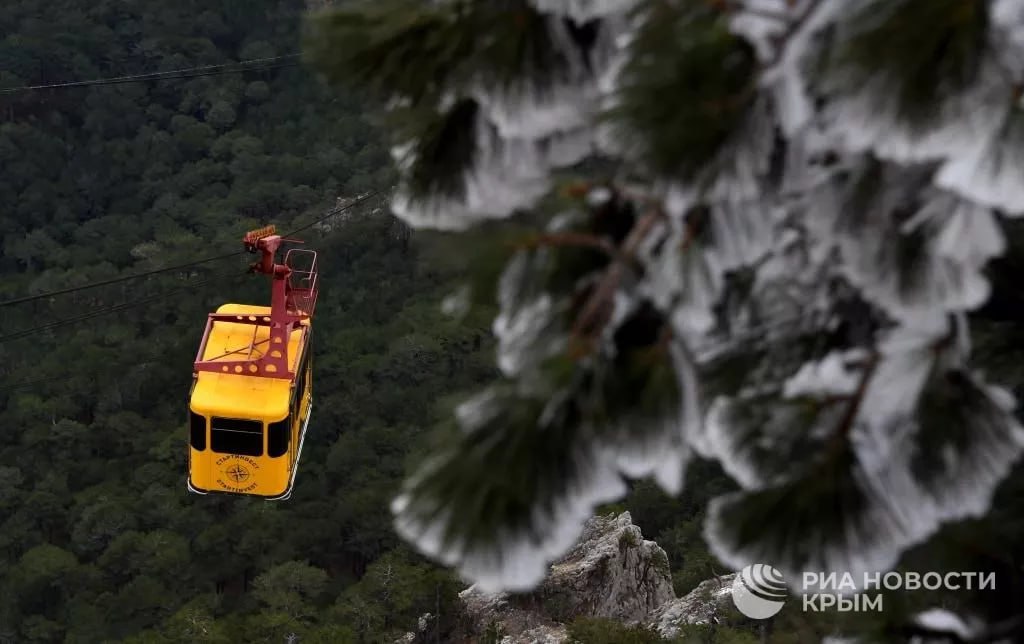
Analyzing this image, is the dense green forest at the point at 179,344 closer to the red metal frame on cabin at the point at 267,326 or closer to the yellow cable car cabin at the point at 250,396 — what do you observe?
the yellow cable car cabin at the point at 250,396

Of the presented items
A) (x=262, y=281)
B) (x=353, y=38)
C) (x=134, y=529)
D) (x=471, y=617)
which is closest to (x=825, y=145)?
(x=353, y=38)

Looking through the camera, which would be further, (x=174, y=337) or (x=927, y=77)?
(x=174, y=337)

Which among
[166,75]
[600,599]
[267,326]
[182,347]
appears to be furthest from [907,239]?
[182,347]

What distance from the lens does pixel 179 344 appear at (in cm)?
2586

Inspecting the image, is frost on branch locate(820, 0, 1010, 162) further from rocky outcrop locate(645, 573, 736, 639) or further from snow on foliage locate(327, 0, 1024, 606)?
rocky outcrop locate(645, 573, 736, 639)

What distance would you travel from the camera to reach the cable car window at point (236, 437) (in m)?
8.71

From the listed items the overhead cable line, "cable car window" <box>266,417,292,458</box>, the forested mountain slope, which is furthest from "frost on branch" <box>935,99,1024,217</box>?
the forested mountain slope

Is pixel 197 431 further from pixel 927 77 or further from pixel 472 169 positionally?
pixel 927 77

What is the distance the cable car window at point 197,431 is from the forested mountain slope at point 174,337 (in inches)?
167

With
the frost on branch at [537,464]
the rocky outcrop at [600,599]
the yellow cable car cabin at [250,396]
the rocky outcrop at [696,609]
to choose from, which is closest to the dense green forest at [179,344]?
the rocky outcrop at [600,599]

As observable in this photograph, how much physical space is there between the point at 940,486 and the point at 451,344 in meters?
23.7

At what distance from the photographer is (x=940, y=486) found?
135 cm

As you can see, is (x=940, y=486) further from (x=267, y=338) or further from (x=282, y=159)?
(x=282, y=159)

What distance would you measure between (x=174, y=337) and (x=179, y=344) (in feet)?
1.98
